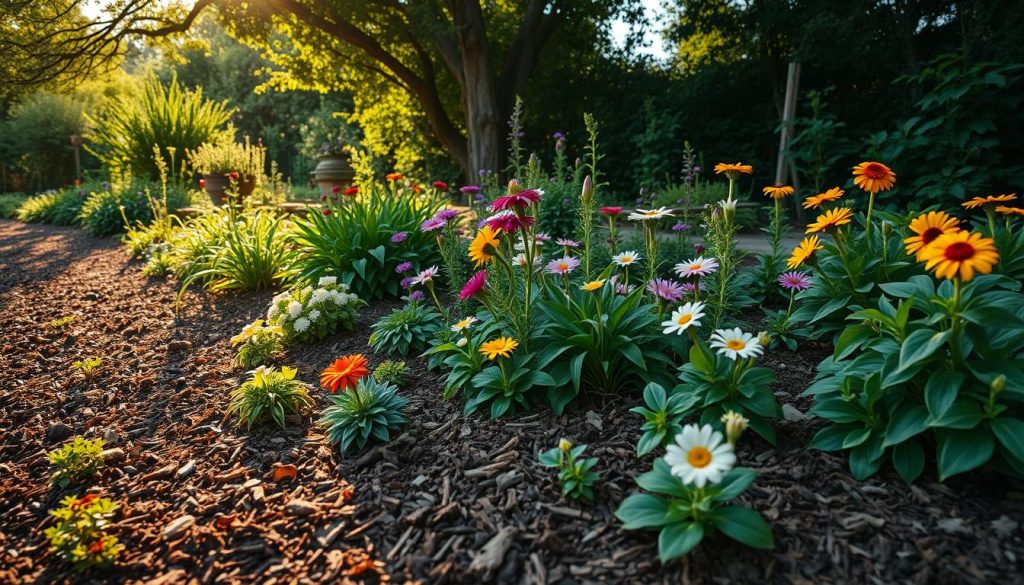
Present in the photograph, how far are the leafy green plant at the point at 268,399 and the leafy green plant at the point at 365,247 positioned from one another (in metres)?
1.37

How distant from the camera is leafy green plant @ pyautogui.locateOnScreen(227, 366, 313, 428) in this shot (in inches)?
79.1

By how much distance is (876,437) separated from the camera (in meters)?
1.43

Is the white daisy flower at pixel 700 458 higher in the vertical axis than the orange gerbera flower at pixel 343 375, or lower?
lower

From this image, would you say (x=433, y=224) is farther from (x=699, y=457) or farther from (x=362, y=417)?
(x=699, y=457)

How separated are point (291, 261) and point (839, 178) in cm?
672

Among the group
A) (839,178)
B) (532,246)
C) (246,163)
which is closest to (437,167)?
(246,163)

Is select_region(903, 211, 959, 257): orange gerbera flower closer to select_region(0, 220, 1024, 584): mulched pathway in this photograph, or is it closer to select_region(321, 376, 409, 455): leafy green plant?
select_region(0, 220, 1024, 584): mulched pathway

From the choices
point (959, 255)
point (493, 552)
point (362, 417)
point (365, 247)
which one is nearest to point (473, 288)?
point (362, 417)

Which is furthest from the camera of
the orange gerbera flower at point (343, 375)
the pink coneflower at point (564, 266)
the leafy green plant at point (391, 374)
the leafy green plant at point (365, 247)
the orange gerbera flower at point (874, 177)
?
the leafy green plant at point (365, 247)

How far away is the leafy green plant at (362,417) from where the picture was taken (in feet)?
5.93

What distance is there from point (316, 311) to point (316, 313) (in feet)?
0.04

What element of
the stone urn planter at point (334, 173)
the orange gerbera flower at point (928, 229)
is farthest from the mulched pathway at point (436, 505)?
the stone urn planter at point (334, 173)

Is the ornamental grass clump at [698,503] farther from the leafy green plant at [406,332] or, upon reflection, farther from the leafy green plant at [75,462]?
the leafy green plant at [75,462]

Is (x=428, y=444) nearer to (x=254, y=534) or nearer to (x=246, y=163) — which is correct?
(x=254, y=534)
